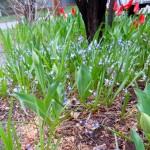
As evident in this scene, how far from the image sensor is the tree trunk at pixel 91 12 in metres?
2.23

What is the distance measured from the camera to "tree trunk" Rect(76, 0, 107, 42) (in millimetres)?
2234

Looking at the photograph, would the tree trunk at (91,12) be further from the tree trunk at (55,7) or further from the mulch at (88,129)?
the tree trunk at (55,7)

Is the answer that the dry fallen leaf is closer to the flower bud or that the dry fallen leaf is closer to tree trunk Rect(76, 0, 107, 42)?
the flower bud

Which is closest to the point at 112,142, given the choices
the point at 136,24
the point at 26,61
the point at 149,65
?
the point at 149,65

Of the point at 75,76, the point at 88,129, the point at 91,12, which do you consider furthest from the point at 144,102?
the point at 91,12

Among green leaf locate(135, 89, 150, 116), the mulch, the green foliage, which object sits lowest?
the mulch

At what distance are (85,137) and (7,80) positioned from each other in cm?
73

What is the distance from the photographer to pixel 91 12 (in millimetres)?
2289

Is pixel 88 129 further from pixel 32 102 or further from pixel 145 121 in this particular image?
pixel 145 121

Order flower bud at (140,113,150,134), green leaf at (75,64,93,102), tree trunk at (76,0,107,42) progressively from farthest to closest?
tree trunk at (76,0,107,42) < green leaf at (75,64,93,102) < flower bud at (140,113,150,134)

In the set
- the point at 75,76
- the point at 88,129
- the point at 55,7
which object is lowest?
the point at 55,7

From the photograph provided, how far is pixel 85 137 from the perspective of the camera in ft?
3.29

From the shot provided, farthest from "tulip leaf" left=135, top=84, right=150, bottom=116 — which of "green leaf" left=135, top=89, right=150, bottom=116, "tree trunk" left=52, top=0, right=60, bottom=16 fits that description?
"tree trunk" left=52, top=0, right=60, bottom=16

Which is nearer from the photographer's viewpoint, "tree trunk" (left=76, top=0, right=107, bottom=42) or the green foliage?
the green foliage
